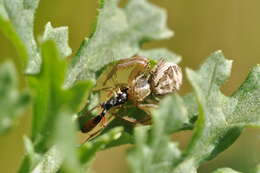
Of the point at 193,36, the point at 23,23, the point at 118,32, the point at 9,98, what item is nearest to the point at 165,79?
the point at 118,32

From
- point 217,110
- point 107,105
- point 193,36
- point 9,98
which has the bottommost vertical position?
point 193,36

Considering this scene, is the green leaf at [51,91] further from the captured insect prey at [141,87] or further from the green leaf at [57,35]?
the captured insect prey at [141,87]

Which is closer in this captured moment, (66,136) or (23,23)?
(66,136)

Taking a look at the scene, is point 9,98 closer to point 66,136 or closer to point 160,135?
point 66,136

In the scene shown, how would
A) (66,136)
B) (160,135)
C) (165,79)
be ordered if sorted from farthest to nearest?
(165,79) < (160,135) < (66,136)

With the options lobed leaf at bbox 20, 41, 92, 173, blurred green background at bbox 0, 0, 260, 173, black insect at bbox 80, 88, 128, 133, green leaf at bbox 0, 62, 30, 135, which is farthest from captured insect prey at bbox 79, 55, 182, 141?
blurred green background at bbox 0, 0, 260, 173

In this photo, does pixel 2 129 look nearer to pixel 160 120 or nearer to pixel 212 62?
pixel 160 120

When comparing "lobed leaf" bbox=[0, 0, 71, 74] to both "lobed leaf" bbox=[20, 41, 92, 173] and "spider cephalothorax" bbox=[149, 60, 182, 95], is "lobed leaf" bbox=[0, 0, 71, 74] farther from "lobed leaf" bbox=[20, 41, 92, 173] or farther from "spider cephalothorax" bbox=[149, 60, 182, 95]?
"spider cephalothorax" bbox=[149, 60, 182, 95]
